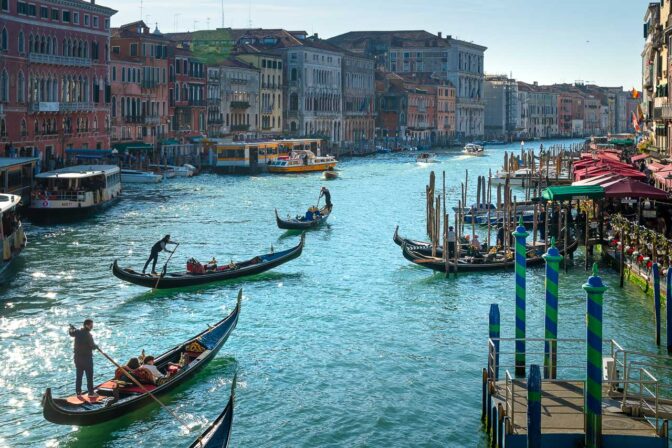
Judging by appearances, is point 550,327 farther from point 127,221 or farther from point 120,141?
point 120,141

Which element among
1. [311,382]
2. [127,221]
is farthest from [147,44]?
[311,382]

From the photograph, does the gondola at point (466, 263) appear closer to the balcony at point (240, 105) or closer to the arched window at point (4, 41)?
the arched window at point (4, 41)

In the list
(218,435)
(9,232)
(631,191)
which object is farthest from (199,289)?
(218,435)

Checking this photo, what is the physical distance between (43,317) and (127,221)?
12.9m

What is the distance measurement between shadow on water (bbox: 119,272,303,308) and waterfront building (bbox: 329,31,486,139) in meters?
70.9

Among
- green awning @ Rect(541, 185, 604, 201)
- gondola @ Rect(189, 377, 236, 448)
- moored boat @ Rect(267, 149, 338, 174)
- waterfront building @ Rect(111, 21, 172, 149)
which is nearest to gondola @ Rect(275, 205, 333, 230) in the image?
green awning @ Rect(541, 185, 604, 201)

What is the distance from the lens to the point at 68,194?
28125 mm

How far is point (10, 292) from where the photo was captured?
1744cm

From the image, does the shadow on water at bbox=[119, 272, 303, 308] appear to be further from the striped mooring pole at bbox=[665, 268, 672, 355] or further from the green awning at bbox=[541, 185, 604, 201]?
the striped mooring pole at bbox=[665, 268, 672, 355]

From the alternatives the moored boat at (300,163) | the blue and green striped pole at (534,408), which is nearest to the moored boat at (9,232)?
the blue and green striped pole at (534,408)

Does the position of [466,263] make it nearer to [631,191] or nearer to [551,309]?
[631,191]

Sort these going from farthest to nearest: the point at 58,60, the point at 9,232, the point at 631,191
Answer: the point at 58,60, the point at 631,191, the point at 9,232

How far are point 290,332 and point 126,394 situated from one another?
4.40 m

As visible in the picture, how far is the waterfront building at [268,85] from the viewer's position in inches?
2381
